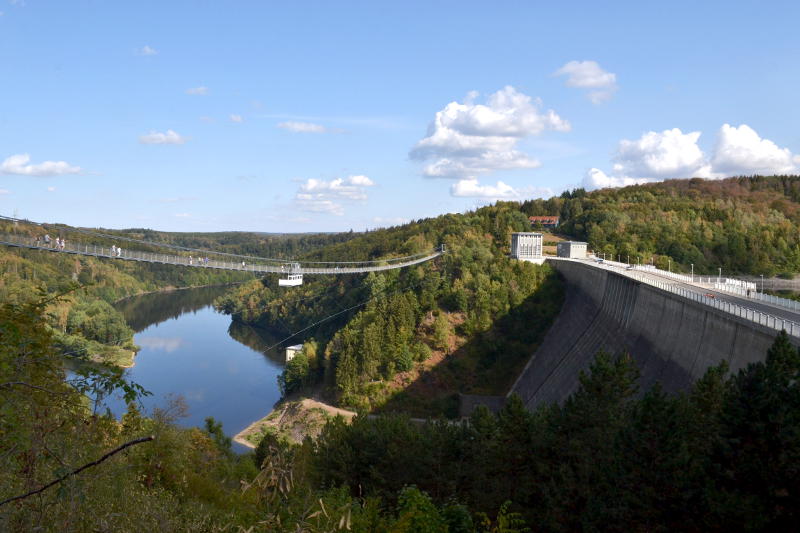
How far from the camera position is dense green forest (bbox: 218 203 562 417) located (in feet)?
169

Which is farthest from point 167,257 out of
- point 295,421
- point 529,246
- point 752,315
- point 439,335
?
point 752,315

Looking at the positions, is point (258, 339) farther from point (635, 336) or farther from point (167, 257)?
point (635, 336)

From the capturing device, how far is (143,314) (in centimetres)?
11594

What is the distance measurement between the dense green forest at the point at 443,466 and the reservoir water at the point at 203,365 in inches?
597

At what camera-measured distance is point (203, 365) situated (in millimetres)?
74750

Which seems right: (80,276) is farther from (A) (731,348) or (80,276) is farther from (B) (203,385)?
(A) (731,348)

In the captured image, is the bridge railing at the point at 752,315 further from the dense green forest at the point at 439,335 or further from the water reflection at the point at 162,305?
the water reflection at the point at 162,305

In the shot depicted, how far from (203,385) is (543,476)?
53471 millimetres

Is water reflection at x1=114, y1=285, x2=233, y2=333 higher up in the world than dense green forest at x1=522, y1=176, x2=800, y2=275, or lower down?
lower down

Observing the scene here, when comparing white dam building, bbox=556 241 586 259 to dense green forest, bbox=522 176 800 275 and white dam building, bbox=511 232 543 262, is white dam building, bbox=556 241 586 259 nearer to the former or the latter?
white dam building, bbox=511 232 543 262

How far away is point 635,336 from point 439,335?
76.1ft

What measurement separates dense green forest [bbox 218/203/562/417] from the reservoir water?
264 inches

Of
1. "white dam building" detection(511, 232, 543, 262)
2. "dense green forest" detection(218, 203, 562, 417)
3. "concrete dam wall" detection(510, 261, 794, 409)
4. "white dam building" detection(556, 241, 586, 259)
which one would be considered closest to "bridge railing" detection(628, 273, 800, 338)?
"concrete dam wall" detection(510, 261, 794, 409)

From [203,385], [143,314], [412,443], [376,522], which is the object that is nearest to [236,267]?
[203,385]
